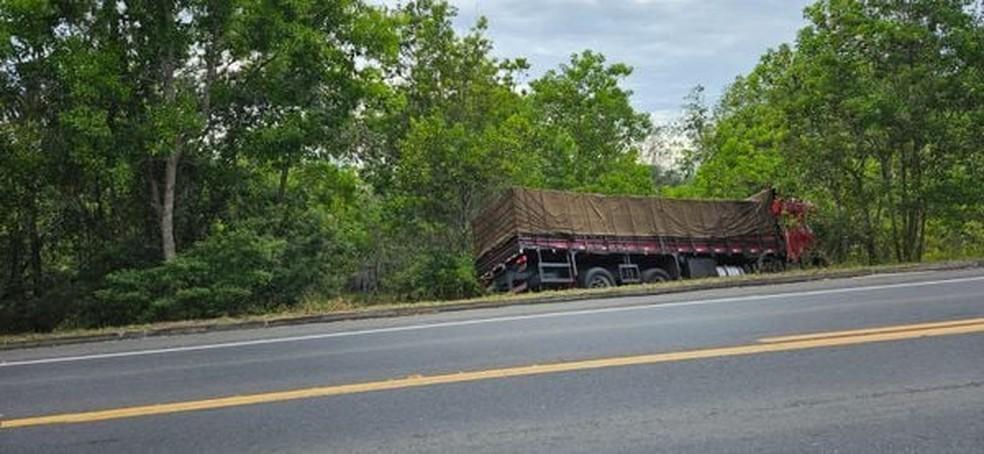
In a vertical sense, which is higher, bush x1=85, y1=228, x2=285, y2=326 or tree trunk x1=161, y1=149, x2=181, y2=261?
tree trunk x1=161, y1=149, x2=181, y2=261

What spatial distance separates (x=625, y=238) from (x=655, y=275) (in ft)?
4.45

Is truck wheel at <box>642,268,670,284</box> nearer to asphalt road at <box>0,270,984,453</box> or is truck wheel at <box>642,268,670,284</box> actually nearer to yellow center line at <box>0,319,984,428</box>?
asphalt road at <box>0,270,984,453</box>

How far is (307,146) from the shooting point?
63.2 ft

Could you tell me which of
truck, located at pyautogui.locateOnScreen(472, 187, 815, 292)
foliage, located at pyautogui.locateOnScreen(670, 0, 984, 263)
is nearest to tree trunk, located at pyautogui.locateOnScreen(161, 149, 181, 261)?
truck, located at pyautogui.locateOnScreen(472, 187, 815, 292)

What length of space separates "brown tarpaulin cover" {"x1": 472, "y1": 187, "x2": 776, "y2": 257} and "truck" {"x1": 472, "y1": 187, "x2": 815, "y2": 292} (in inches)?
1.0

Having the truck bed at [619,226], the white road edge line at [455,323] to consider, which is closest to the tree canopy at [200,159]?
the truck bed at [619,226]

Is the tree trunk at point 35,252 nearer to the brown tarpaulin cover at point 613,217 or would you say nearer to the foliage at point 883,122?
the brown tarpaulin cover at point 613,217

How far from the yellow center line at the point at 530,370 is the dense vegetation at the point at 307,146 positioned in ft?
35.0

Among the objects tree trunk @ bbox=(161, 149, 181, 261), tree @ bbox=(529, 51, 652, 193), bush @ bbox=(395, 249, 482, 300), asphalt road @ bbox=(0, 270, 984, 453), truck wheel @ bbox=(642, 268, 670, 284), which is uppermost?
tree @ bbox=(529, 51, 652, 193)

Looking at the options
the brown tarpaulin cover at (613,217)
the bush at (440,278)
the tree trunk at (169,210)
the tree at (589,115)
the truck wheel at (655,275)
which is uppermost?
the tree at (589,115)

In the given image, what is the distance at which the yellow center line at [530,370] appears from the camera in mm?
6062

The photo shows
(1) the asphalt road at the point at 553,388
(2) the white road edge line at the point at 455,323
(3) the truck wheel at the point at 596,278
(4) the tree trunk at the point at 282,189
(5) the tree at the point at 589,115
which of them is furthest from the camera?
(5) the tree at the point at 589,115

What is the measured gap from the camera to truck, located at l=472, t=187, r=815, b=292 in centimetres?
2148

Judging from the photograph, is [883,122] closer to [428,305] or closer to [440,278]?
[440,278]
